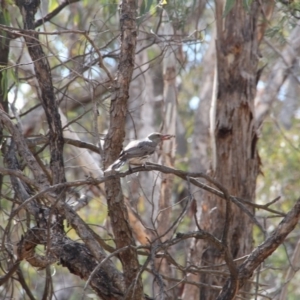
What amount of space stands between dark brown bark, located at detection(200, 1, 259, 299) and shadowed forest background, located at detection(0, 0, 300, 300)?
0.01 m

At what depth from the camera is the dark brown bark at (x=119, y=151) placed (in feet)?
12.3

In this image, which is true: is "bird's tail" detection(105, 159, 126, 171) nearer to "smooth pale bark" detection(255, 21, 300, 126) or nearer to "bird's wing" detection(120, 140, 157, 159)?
"bird's wing" detection(120, 140, 157, 159)

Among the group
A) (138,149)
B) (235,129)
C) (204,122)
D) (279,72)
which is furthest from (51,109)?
(279,72)

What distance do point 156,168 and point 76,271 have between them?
32.0 inches

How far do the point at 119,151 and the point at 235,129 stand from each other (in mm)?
2462

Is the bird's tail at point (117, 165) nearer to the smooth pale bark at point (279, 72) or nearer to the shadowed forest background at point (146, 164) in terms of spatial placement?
the shadowed forest background at point (146, 164)

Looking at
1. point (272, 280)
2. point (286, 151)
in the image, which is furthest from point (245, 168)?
point (286, 151)

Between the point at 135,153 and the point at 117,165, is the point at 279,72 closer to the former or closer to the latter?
the point at 135,153

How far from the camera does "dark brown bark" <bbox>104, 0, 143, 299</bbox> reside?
3750 millimetres

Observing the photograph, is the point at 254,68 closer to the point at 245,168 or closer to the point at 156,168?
the point at 245,168

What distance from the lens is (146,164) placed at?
149 inches

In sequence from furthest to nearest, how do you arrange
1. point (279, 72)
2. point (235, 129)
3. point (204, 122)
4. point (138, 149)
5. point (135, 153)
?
1. point (204, 122)
2. point (279, 72)
3. point (235, 129)
4. point (138, 149)
5. point (135, 153)

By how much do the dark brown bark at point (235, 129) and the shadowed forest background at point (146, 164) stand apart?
0.04ft

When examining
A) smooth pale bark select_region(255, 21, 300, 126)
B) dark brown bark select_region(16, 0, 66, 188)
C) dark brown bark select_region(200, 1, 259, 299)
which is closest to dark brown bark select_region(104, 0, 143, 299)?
dark brown bark select_region(16, 0, 66, 188)
